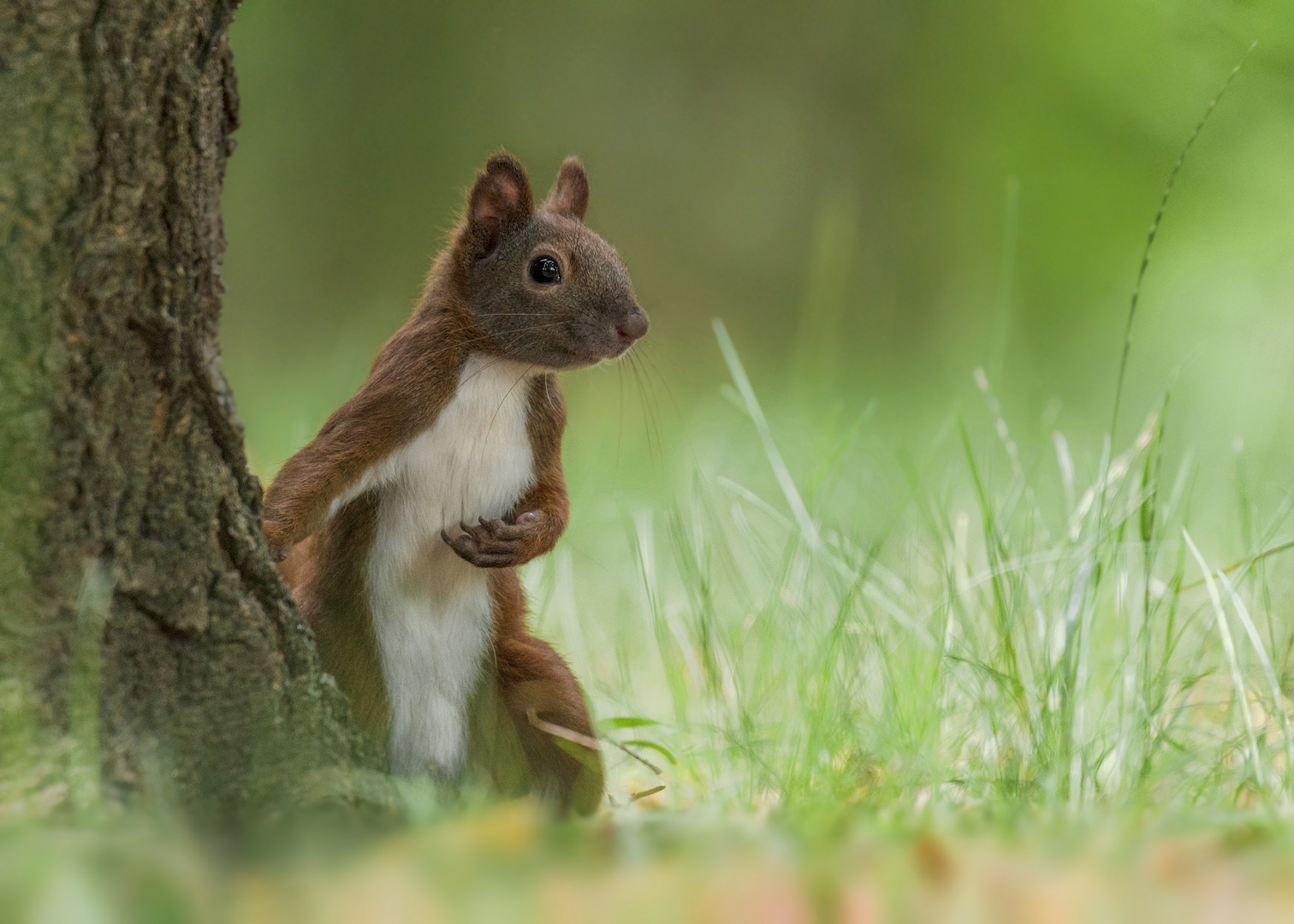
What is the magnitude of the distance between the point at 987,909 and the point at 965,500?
2.22 m

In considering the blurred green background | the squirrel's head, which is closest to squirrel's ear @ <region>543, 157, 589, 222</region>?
the squirrel's head

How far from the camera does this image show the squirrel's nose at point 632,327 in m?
1.78

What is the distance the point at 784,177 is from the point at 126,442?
189 inches

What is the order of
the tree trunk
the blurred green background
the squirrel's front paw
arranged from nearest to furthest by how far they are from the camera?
the tree trunk → the squirrel's front paw → the blurred green background

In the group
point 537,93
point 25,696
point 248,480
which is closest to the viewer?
point 25,696

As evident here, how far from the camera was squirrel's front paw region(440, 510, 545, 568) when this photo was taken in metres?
1.63

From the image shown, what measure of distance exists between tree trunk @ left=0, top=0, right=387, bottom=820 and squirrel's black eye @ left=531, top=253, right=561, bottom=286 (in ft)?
1.63

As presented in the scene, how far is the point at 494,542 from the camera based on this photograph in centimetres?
163

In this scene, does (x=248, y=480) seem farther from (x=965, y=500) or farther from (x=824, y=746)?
(x=965, y=500)

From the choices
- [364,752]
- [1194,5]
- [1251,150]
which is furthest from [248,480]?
[1251,150]

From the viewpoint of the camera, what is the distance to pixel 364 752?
1.53 m

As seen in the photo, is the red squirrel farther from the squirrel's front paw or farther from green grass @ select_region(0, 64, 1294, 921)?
green grass @ select_region(0, 64, 1294, 921)

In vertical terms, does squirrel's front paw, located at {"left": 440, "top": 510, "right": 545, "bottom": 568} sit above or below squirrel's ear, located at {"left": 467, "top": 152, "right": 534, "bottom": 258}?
below

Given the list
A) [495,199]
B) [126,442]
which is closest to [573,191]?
[495,199]
